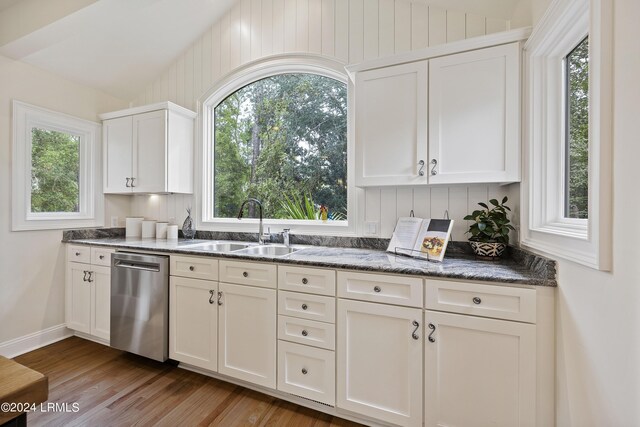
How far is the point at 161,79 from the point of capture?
3.28 m

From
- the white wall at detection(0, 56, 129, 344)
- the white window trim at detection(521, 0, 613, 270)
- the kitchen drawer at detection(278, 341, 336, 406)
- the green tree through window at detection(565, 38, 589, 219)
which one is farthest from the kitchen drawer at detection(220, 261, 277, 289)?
the white wall at detection(0, 56, 129, 344)

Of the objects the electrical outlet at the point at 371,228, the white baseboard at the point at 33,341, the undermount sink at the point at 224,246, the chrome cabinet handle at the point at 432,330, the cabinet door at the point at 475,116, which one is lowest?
the white baseboard at the point at 33,341

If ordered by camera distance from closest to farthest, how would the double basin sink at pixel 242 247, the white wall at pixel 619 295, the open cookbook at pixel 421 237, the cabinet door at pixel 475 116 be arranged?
1. the white wall at pixel 619 295
2. the cabinet door at pixel 475 116
3. the open cookbook at pixel 421 237
4. the double basin sink at pixel 242 247

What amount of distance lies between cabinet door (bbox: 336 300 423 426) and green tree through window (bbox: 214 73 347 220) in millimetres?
1132

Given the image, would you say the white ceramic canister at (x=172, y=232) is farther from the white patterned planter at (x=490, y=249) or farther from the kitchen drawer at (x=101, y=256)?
the white patterned planter at (x=490, y=249)

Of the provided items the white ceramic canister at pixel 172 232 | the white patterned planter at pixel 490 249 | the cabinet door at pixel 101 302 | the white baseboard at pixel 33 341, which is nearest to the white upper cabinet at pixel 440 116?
the white patterned planter at pixel 490 249

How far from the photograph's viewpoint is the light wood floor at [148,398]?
1.76 meters

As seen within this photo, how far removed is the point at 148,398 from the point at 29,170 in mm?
2273

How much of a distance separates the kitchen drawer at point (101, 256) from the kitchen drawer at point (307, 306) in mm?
1708

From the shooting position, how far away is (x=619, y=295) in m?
0.94

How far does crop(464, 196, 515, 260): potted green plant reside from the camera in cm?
181

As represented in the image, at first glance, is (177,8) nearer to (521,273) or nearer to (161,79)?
(161,79)

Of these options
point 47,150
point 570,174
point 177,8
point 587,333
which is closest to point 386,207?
point 570,174

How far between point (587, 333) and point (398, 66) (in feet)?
5.61
